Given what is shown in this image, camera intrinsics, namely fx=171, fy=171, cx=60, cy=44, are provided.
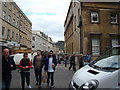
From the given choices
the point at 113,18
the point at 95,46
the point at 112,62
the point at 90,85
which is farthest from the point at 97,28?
the point at 90,85

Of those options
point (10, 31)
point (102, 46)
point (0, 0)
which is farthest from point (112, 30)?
point (10, 31)

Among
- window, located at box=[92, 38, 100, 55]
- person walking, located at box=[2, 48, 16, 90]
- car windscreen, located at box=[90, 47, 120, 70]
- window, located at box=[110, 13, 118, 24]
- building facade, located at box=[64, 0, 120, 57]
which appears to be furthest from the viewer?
window, located at box=[110, 13, 118, 24]

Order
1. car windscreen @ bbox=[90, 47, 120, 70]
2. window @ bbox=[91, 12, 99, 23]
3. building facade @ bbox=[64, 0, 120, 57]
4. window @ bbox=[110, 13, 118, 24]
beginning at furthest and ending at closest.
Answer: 1. window @ bbox=[110, 13, 118, 24]
2. window @ bbox=[91, 12, 99, 23]
3. building facade @ bbox=[64, 0, 120, 57]
4. car windscreen @ bbox=[90, 47, 120, 70]

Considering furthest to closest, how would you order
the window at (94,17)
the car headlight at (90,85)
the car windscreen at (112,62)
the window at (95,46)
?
the window at (94,17), the window at (95,46), the car windscreen at (112,62), the car headlight at (90,85)

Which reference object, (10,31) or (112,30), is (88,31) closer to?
(112,30)

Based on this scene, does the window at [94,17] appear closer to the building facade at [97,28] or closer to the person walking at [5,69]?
the building facade at [97,28]

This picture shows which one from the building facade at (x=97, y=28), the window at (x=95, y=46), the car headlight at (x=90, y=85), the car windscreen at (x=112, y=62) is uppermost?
the building facade at (x=97, y=28)

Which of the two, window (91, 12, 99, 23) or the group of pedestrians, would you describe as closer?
the group of pedestrians

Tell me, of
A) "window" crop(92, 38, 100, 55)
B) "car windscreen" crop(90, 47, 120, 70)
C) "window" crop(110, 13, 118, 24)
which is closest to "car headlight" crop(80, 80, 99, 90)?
"car windscreen" crop(90, 47, 120, 70)

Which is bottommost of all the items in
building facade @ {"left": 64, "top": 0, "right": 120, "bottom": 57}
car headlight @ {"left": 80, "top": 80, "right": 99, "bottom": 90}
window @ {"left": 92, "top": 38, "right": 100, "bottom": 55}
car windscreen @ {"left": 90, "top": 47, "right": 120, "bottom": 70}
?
car headlight @ {"left": 80, "top": 80, "right": 99, "bottom": 90}

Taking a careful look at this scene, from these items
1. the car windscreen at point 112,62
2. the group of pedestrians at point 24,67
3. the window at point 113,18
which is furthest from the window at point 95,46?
the car windscreen at point 112,62

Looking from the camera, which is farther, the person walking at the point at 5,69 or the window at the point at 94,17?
the window at the point at 94,17

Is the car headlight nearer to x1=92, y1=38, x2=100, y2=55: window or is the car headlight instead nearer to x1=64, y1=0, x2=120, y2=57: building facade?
x1=64, y1=0, x2=120, y2=57: building facade

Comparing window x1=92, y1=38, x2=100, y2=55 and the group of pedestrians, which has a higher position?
window x1=92, y1=38, x2=100, y2=55
